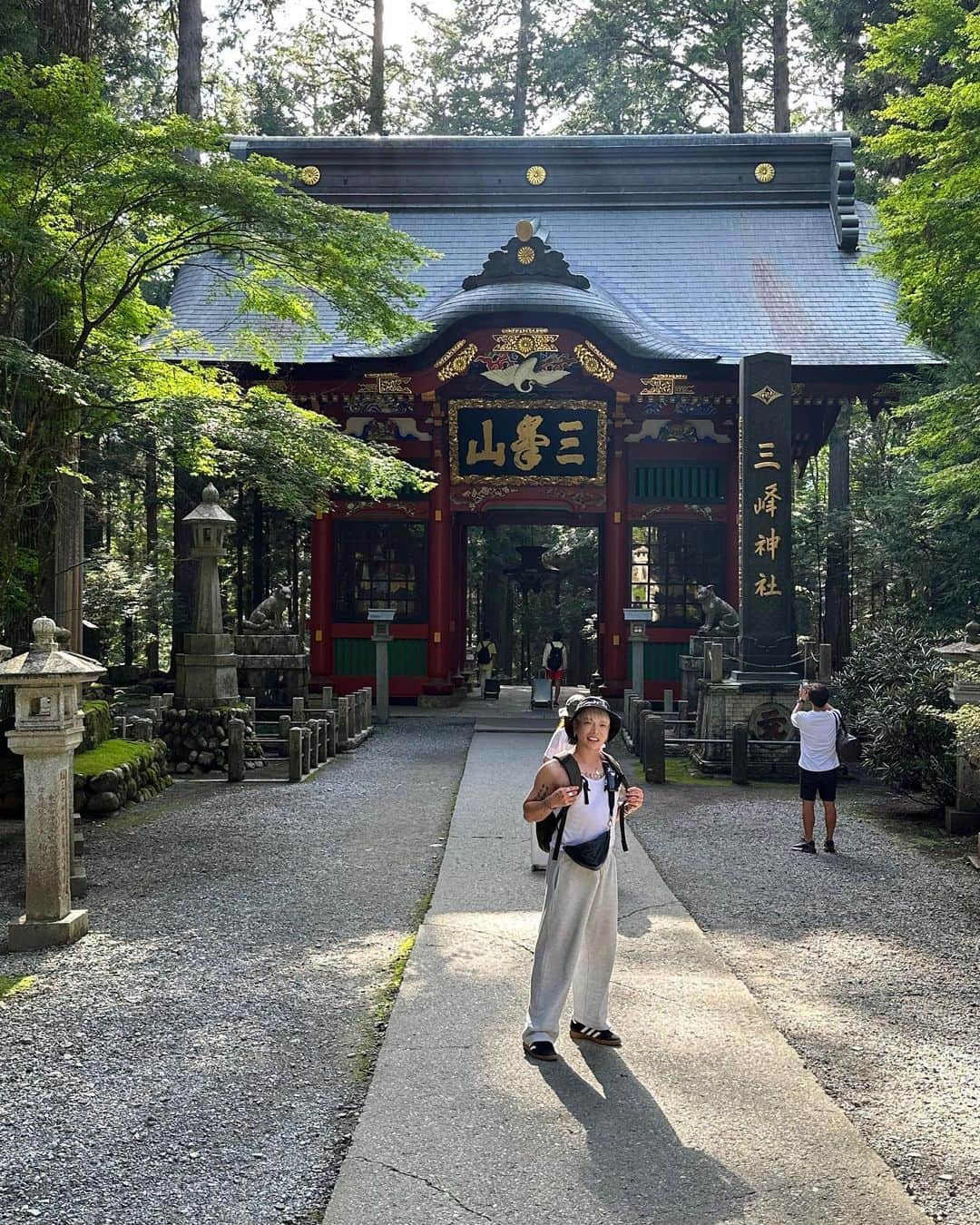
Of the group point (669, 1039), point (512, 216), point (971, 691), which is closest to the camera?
point (669, 1039)

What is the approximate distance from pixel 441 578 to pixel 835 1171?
14.2m

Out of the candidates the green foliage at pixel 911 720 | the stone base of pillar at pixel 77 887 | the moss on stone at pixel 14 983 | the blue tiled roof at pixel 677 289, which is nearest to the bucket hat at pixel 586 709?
the moss on stone at pixel 14 983

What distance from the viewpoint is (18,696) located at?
5.71m

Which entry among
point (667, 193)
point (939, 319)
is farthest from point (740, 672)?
point (667, 193)

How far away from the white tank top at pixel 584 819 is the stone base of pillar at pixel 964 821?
5919mm

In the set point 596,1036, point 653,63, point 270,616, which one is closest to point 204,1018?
point 596,1036

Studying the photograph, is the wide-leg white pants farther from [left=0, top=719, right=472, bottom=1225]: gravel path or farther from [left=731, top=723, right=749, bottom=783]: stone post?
[left=731, top=723, right=749, bottom=783]: stone post

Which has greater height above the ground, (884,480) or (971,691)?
(884,480)

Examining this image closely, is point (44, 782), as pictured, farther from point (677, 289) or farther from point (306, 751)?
point (677, 289)

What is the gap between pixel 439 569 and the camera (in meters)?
17.1

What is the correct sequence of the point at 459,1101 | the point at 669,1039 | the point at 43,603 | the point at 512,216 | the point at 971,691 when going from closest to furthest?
1. the point at 459,1101
2. the point at 669,1039
3. the point at 971,691
4. the point at 43,603
5. the point at 512,216

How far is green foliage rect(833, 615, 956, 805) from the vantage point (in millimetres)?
9523

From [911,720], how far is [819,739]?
2.29 metres

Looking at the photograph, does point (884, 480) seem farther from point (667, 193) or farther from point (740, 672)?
point (740, 672)
